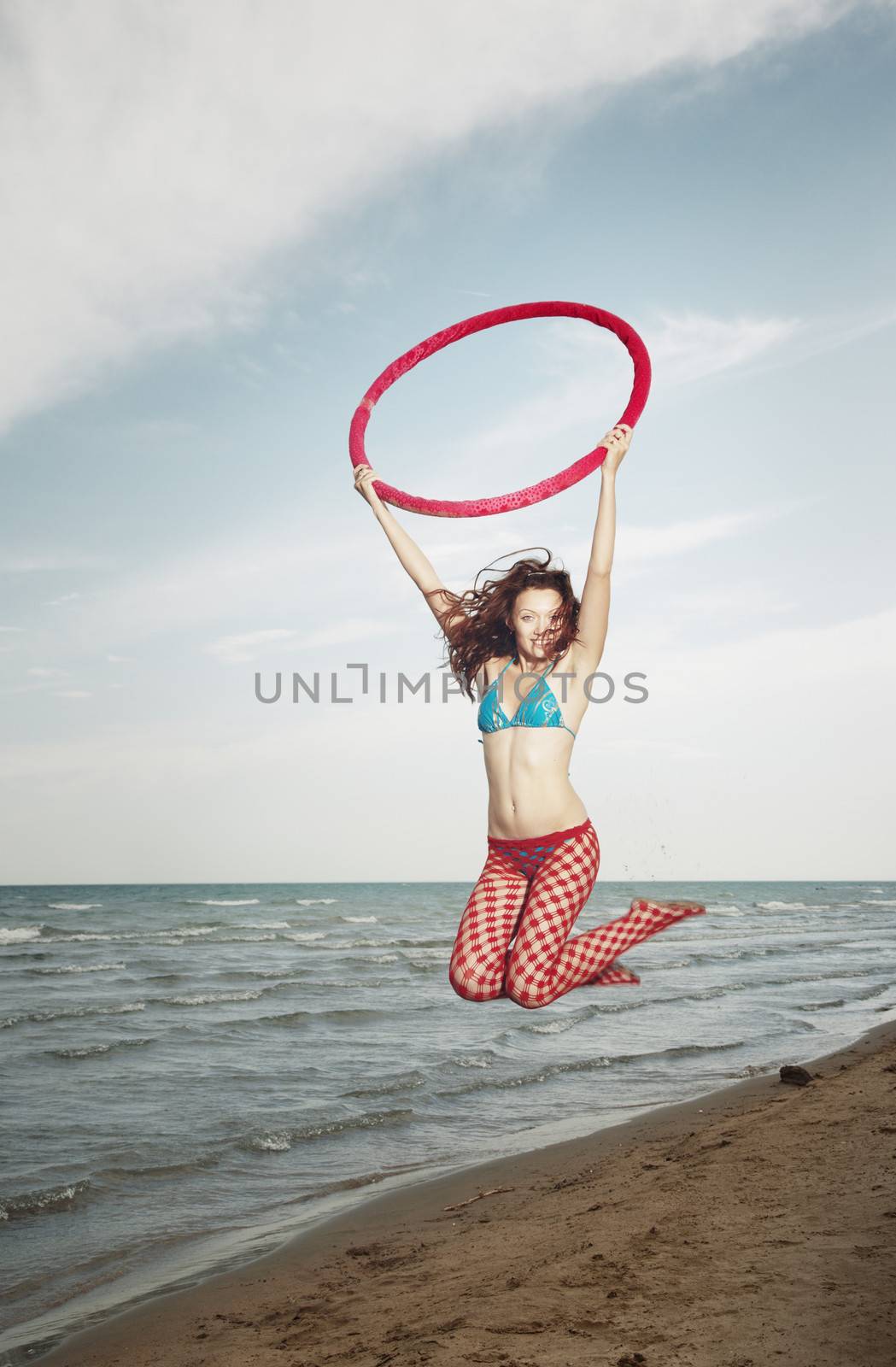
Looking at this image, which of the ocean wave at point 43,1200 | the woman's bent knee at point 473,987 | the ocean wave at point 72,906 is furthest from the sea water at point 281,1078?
the ocean wave at point 72,906

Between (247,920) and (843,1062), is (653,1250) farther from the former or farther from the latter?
(247,920)

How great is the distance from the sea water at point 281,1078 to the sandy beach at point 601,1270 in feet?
2.29

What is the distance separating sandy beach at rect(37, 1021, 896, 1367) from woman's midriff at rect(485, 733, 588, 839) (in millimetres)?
2353

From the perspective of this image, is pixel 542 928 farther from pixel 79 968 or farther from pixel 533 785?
pixel 79 968

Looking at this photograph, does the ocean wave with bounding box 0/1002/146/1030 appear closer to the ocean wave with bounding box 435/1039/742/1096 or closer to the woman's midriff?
the ocean wave with bounding box 435/1039/742/1096

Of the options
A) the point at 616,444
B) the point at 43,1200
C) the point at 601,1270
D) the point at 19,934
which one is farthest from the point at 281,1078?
the point at 19,934

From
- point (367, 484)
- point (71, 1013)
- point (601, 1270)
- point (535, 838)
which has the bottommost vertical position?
point (71, 1013)

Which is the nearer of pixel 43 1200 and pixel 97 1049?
pixel 43 1200

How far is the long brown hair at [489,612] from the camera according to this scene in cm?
424

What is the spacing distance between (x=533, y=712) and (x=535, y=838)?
506 mm

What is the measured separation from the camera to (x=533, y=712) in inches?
160

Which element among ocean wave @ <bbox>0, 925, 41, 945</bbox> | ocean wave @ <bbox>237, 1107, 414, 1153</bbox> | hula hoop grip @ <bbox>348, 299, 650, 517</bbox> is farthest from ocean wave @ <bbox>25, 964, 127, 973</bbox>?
hula hoop grip @ <bbox>348, 299, 650, 517</bbox>

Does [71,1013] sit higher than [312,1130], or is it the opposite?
[312,1130]

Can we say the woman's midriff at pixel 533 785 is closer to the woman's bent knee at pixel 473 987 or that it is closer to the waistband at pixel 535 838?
the waistband at pixel 535 838
